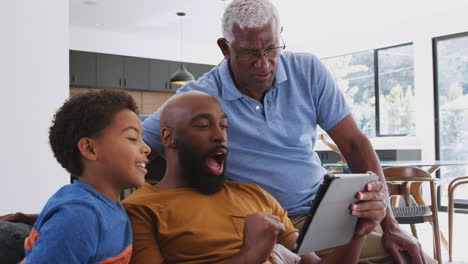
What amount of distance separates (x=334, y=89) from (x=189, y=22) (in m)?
6.66

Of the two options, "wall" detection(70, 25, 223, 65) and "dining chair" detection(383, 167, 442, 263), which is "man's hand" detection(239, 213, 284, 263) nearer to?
"dining chair" detection(383, 167, 442, 263)

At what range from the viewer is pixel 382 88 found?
27.2 feet

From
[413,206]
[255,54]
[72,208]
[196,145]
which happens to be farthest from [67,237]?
[413,206]

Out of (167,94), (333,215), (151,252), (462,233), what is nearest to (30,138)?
(151,252)

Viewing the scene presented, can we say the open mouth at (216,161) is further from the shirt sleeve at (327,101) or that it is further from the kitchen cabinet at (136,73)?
the kitchen cabinet at (136,73)

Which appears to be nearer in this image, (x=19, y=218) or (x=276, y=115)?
(x=19, y=218)

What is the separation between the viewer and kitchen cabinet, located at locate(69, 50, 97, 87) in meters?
8.16

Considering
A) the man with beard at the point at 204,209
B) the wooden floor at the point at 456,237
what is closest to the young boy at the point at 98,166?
the man with beard at the point at 204,209

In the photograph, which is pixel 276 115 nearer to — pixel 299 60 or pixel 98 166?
pixel 299 60

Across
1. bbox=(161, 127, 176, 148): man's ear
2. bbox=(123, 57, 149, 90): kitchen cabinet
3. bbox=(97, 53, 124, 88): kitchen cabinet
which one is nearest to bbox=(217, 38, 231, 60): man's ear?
bbox=(161, 127, 176, 148): man's ear

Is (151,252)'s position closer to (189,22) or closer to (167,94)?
(189,22)

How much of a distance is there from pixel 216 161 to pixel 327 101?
58 centimetres

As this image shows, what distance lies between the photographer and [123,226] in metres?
1.05

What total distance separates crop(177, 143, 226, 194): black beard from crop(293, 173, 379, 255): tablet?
0.30 meters
